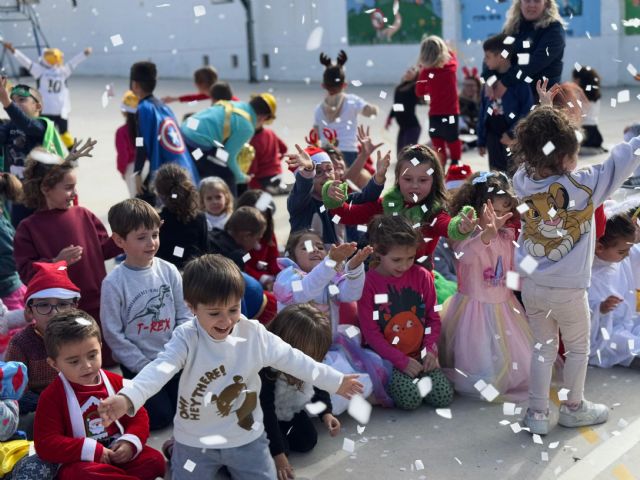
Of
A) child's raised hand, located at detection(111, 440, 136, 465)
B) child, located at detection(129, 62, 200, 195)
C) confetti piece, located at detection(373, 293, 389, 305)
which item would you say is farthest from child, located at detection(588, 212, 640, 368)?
child, located at detection(129, 62, 200, 195)

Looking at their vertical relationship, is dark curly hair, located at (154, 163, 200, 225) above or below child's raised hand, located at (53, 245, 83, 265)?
above

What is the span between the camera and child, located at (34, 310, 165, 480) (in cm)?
317

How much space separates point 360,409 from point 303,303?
0.57 m

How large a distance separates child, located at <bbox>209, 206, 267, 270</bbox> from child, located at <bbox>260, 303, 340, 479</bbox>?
1.34 metres

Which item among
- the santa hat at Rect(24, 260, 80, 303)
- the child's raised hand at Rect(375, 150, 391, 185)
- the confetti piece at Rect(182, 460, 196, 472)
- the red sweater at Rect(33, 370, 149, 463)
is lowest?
the confetti piece at Rect(182, 460, 196, 472)

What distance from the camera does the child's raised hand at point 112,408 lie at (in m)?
2.65

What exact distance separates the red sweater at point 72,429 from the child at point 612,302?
→ 2.31 m

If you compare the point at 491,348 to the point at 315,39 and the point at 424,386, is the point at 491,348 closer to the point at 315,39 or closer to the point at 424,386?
the point at 424,386

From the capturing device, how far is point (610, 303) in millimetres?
4406

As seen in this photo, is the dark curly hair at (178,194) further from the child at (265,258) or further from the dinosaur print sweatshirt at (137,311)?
the dinosaur print sweatshirt at (137,311)

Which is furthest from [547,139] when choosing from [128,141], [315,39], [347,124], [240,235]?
[315,39]

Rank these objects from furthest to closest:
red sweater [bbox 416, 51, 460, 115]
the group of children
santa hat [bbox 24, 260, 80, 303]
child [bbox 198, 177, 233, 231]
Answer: red sweater [bbox 416, 51, 460, 115] → child [bbox 198, 177, 233, 231] → santa hat [bbox 24, 260, 80, 303] → the group of children

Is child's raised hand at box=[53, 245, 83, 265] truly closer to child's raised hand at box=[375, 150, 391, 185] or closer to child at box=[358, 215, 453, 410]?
child at box=[358, 215, 453, 410]

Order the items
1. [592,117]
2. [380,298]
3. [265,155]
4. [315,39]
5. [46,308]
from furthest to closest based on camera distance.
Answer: [315,39] → [592,117] → [265,155] → [380,298] → [46,308]
